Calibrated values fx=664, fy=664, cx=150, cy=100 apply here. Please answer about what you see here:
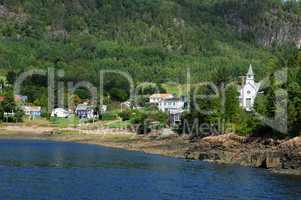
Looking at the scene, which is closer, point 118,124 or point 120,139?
point 120,139

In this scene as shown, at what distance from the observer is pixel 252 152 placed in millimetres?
77875

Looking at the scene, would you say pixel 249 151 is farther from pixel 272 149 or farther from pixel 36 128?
pixel 36 128

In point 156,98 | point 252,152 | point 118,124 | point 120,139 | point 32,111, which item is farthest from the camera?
point 156,98

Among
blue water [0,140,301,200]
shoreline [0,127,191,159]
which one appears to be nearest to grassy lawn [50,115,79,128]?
shoreline [0,127,191,159]

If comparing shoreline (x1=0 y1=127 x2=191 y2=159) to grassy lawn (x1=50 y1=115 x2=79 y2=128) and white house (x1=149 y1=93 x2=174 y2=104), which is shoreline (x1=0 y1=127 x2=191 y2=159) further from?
white house (x1=149 y1=93 x2=174 y2=104)

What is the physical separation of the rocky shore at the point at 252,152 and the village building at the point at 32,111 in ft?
260

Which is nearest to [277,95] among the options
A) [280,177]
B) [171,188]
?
[280,177]

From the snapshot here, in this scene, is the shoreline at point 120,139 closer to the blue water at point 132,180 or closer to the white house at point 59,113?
the blue water at point 132,180

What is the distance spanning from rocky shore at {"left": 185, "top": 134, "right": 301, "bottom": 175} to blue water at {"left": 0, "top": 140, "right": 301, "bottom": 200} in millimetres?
2395

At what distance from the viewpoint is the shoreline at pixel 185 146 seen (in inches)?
2822

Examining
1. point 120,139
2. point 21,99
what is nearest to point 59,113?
point 21,99

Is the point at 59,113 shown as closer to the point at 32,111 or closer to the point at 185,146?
the point at 32,111

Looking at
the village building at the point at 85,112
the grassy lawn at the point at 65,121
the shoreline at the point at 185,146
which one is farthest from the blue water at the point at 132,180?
the village building at the point at 85,112

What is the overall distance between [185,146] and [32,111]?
78894 millimetres
